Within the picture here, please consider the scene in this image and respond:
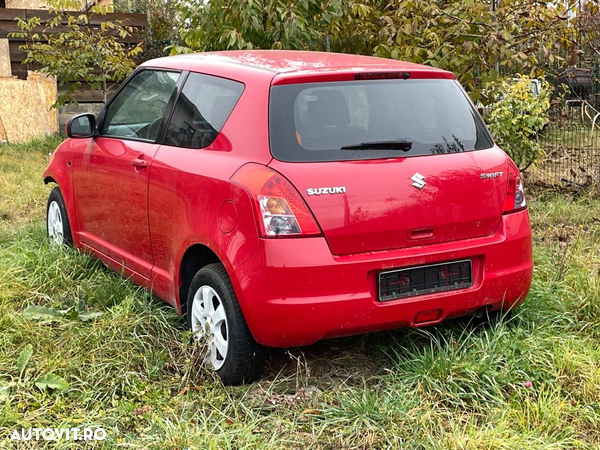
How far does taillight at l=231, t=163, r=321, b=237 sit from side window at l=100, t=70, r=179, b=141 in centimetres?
128

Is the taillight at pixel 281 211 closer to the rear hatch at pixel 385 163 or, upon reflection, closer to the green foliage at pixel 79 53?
the rear hatch at pixel 385 163

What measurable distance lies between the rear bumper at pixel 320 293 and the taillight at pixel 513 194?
39 cm

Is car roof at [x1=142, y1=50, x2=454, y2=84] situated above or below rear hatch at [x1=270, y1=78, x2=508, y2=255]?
above

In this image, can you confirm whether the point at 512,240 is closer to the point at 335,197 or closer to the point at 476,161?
the point at 476,161

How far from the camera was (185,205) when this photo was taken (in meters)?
3.94

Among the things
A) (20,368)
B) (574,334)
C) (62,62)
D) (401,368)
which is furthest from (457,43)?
(62,62)

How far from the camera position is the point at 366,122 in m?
3.70

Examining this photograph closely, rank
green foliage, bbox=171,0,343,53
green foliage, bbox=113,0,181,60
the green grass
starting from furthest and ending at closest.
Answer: green foliage, bbox=113,0,181,60, green foliage, bbox=171,0,343,53, the green grass

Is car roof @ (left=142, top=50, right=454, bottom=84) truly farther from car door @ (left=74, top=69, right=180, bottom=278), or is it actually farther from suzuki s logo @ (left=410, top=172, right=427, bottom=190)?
suzuki s logo @ (left=410, top=172, right=427, bottom=190)

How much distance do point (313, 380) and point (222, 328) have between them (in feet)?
1.72

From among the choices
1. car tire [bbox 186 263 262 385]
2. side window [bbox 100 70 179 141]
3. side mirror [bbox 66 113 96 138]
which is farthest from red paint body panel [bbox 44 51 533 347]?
side mirror [bbox 66 113 96 138]

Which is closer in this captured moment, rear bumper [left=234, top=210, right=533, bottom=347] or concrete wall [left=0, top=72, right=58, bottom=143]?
rear bumper [left=234, top=210, right=533, bottom=347]

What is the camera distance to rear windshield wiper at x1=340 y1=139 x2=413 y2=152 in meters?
3.59

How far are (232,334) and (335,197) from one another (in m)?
Result: 0.81
